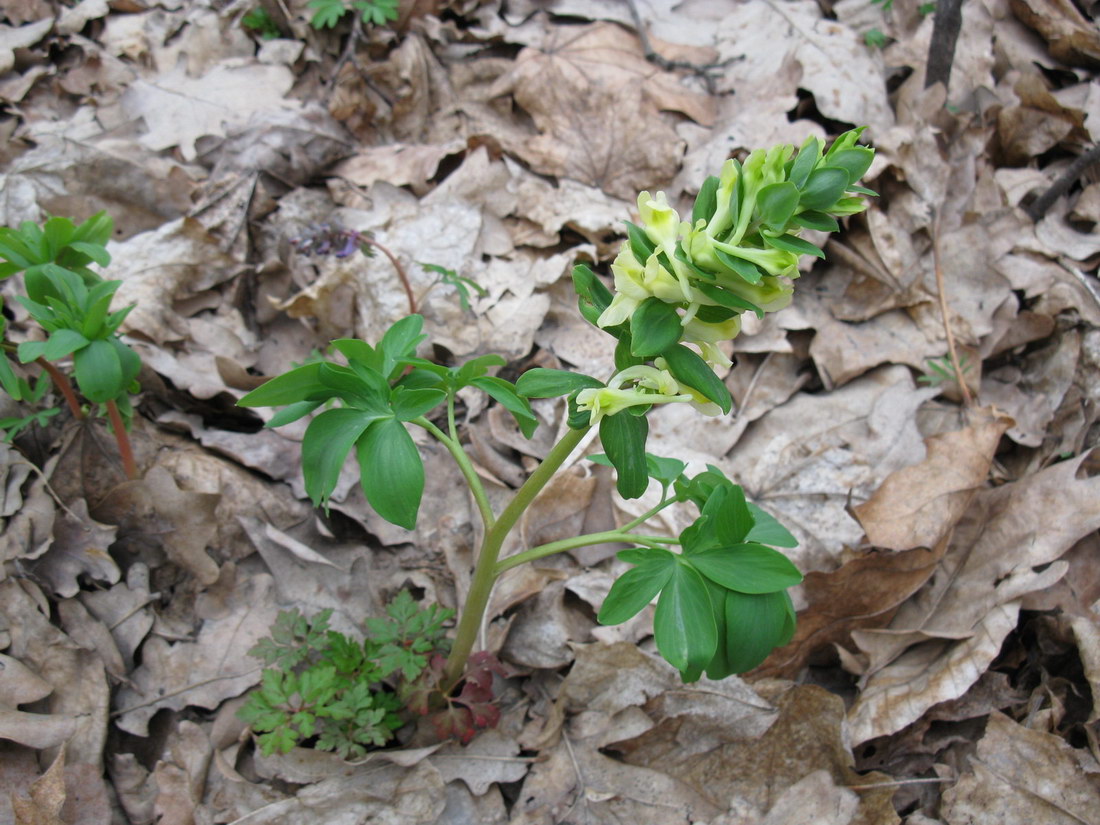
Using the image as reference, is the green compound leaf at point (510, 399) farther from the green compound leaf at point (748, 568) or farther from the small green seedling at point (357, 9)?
the small green seedling at point (357, 9)

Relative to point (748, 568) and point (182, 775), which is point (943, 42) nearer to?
point (748, 568)

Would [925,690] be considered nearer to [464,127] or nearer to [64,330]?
[64,330]

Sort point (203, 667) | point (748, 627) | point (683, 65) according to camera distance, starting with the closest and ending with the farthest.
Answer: point (748, 627) → point (203, 667) → point (683, 65)

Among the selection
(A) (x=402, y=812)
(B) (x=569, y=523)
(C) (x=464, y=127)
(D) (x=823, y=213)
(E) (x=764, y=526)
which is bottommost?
(A) (x=402, y=812)

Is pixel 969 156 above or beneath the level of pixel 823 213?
beneath

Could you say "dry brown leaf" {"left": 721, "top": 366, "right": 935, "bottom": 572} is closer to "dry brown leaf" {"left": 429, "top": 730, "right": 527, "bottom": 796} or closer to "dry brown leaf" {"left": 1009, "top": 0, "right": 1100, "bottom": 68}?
"dry brown leaf" {"left": 429, "top": 730, "right": 527, "bottom": 796}

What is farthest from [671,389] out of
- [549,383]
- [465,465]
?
[465,465]

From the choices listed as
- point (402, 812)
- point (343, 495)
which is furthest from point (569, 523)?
point (402, 812)

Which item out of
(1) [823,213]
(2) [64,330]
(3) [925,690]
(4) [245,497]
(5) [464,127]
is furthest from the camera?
(5) [464,127]
